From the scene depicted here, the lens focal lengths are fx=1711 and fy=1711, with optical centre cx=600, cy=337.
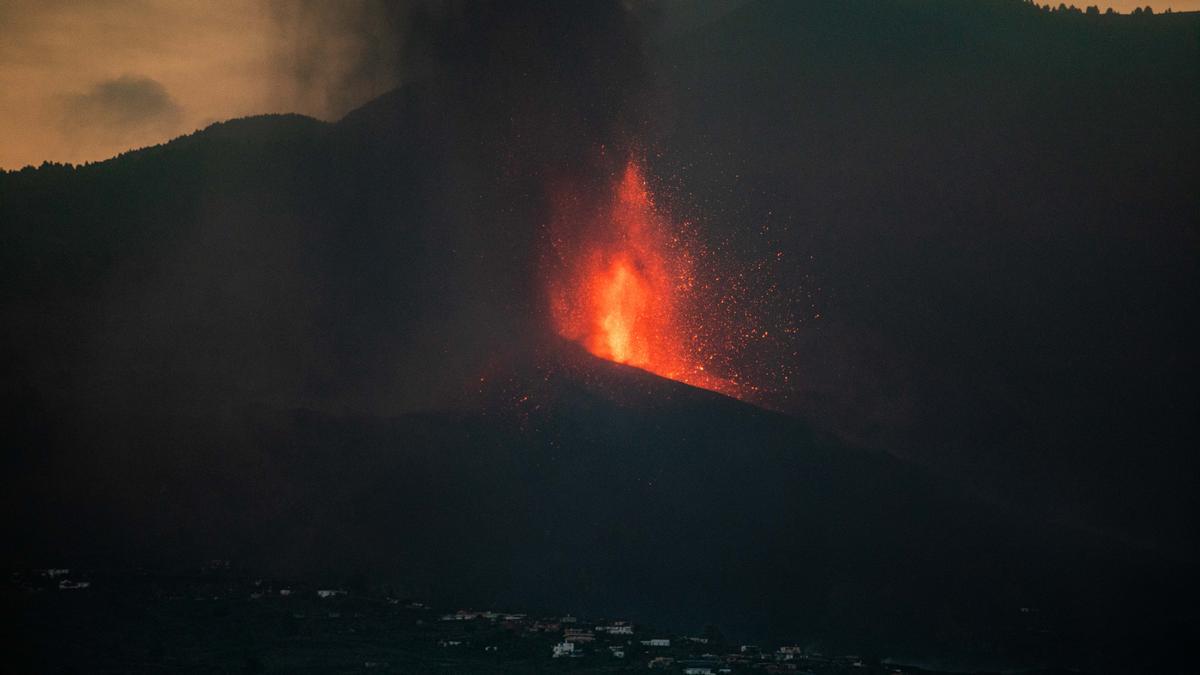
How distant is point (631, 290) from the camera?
89.5 metres

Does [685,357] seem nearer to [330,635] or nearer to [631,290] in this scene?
[631,290]

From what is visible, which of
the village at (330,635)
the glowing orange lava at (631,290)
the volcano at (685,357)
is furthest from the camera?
the glowing orange lava at (631,290)

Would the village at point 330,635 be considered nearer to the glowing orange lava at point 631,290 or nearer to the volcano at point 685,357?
the volcano at point 685,357

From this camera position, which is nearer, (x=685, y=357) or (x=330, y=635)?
(x=330, y=635)

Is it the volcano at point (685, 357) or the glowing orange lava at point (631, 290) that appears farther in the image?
the glowing orange lava at point (631, 290)

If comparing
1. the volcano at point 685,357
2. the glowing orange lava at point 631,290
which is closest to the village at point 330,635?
the volcano at point 685,357

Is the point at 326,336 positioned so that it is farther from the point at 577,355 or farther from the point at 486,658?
the point at 486,658

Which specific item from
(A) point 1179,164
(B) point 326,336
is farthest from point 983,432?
(B) point 326,336

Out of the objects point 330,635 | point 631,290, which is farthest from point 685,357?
point 330,635

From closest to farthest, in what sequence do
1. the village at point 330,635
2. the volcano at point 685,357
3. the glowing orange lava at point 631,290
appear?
1. the village at point 330,635
2. the volcano at point 685,357
3. the glowing orange lava at point 631,290

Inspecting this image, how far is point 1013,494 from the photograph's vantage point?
3258 inches

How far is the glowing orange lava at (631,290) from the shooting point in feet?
280

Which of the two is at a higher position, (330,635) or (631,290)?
(631,290)

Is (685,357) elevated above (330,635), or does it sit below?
above
